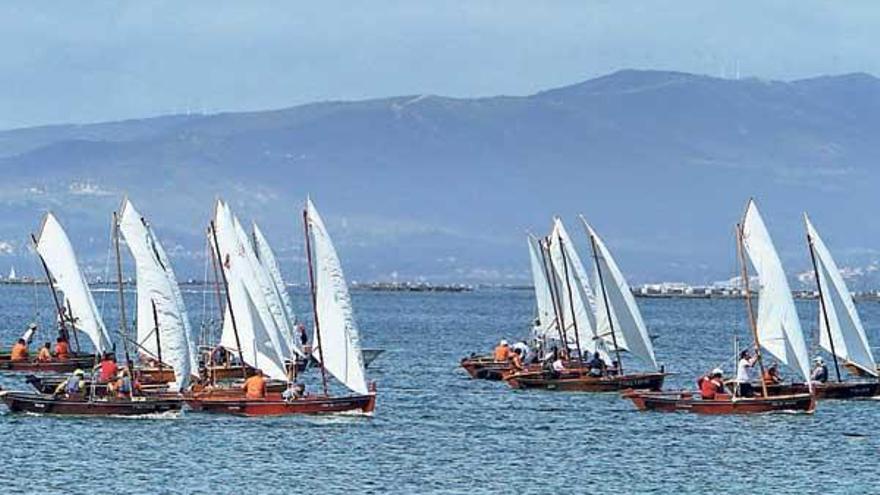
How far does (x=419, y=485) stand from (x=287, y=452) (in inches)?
262

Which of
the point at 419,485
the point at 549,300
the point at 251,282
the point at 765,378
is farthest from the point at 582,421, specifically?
the point at 549,300

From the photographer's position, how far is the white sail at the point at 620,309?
311 feet

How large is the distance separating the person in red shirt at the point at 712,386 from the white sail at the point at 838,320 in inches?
407

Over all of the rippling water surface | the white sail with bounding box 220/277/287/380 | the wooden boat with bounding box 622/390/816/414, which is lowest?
the rippling water surface

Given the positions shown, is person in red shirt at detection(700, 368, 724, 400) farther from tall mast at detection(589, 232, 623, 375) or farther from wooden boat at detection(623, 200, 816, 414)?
tall mast at detection(589, 232, 623, 375)

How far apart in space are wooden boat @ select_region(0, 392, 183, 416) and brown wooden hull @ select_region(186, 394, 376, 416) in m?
1.14

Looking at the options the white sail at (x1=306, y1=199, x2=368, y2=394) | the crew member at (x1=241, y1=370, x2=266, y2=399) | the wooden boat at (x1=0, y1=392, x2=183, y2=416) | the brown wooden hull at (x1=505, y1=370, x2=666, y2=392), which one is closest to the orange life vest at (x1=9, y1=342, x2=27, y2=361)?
the brown wooden hull at (x1=505, y1=370, x2=666, y2=392)

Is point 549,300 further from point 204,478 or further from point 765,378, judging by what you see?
point 204,478

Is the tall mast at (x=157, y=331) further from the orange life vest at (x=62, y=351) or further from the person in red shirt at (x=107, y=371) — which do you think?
the orange life vest at (x=62, y=351)

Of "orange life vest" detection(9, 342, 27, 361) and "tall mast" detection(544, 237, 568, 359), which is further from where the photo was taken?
"tall mast" detection(544, 237, 568, 359)

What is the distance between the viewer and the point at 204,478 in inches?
2414

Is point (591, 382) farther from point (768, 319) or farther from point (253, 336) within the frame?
point (253, 336)

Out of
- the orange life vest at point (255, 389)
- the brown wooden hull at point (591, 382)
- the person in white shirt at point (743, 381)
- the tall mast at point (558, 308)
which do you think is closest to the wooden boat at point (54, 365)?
the brown wooden hull at point (591, 382)

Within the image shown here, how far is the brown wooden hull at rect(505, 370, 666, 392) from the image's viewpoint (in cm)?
8925
